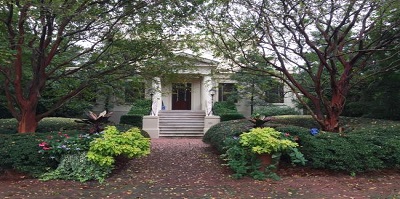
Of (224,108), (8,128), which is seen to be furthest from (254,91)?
(8,128)

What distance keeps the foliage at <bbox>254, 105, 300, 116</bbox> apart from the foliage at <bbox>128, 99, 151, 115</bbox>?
668 cm

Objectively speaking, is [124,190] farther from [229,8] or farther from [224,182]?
[229,8]

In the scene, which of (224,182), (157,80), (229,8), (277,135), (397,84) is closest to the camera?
(224,182)

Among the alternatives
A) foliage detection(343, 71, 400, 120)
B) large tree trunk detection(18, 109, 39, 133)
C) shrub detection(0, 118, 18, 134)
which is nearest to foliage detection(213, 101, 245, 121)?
foliage detection(343, 71, 400, 120)

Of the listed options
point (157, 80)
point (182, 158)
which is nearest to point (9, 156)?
point (182, 158)

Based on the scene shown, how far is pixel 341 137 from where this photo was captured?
7.41m

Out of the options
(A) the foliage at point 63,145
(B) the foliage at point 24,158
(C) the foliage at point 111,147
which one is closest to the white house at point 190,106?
(A) the foliage at point 63,145

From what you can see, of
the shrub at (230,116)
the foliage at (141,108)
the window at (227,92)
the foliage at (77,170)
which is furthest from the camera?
the window at (227,92)

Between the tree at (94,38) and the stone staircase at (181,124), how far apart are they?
8523mm

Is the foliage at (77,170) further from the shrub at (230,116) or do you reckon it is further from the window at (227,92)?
the window at (227,92)

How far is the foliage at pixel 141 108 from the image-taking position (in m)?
19.4

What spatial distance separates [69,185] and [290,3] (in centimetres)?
661

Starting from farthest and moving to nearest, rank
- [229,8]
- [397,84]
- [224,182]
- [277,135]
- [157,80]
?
1. [397,84]
2. [157,80]
3. [229,8]
4. [277,135]
5. [224,182]

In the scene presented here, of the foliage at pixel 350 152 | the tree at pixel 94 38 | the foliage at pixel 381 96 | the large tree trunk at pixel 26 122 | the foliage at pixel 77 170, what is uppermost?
the tree at pixel 94 38
